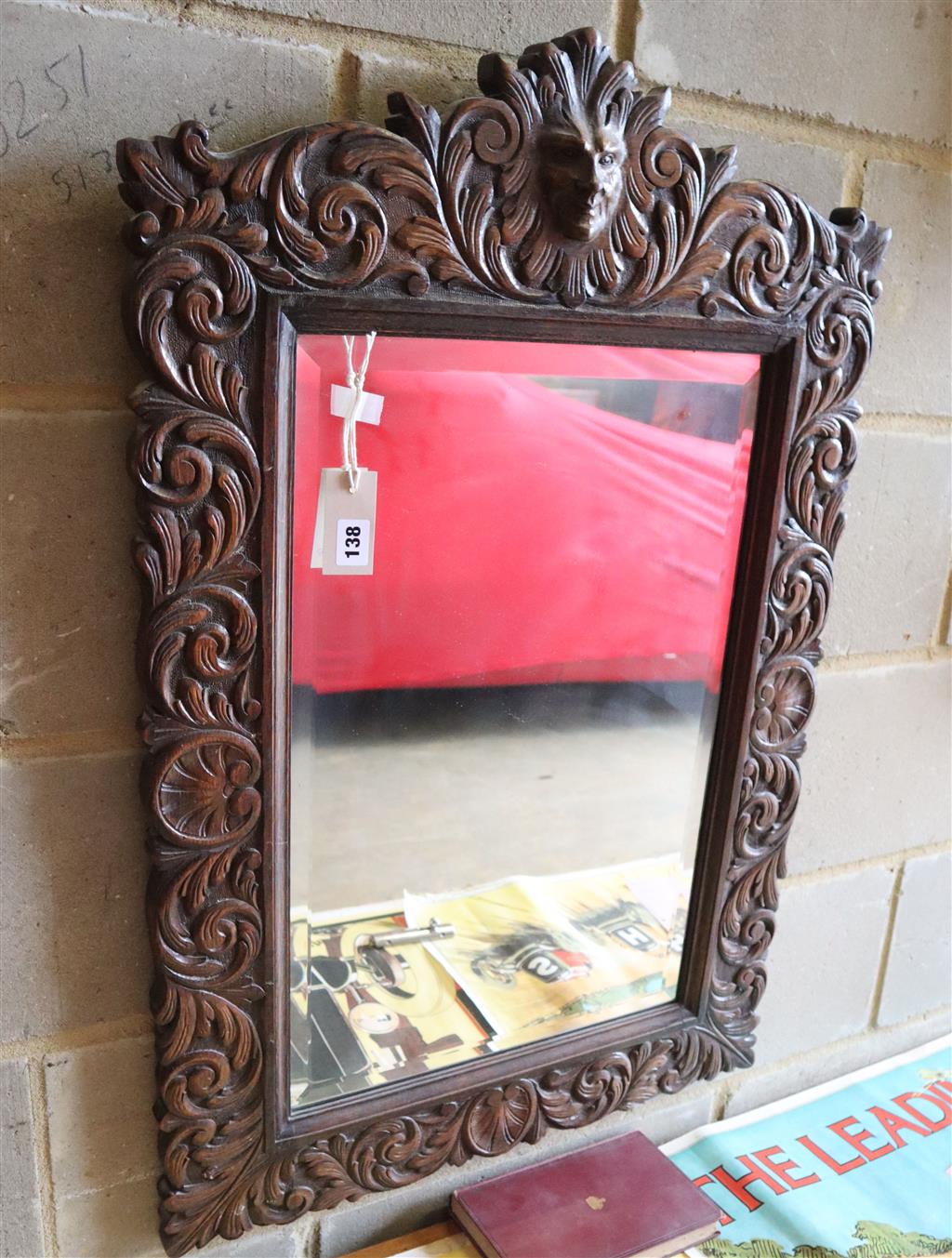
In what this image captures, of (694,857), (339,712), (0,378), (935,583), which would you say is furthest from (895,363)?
(0,378)

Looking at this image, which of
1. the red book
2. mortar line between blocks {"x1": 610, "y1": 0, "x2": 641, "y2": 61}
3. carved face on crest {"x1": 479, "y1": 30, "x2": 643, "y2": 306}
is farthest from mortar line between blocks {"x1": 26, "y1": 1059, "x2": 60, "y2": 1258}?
mortar line between blocks {"x1": 610, "y1": 0, "x2": 641, "y2": 61}

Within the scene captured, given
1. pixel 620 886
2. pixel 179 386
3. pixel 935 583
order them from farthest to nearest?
pixel 935 583, pixel 620 886, pixel 179 386

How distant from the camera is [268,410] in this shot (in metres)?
0.65

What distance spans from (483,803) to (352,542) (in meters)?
0.26

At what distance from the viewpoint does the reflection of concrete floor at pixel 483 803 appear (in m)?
0.78

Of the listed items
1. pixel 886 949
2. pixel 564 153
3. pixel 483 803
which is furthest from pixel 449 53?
pixel 886 949

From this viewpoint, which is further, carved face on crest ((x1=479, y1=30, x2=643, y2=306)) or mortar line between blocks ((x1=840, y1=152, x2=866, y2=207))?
mortar line between blocks ((x1=840, y1=152, x2=866, y2=207))

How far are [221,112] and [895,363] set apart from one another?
2.10 ft

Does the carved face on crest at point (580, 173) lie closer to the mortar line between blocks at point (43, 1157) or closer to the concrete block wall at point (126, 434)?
the concrete block wall at point (126, 434)

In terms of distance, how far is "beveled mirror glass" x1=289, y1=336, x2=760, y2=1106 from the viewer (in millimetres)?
735

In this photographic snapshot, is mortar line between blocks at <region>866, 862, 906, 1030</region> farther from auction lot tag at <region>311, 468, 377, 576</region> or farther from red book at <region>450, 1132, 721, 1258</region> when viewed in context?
auction lot tag at <region>311, 468, 377, 576</region>

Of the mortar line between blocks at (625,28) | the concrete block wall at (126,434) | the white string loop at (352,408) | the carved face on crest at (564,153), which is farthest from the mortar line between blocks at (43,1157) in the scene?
the mortar line between blocks at (625,28)

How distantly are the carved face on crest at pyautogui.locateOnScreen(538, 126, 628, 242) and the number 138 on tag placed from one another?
25cm

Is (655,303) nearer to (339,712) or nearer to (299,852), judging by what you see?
(339,712)
